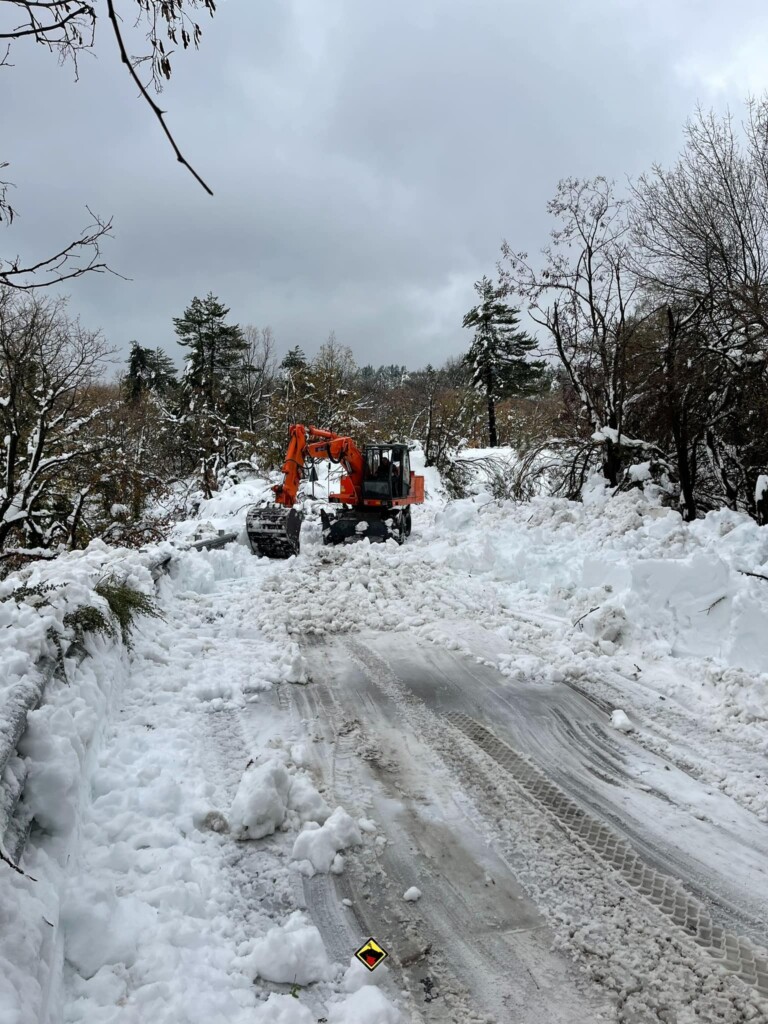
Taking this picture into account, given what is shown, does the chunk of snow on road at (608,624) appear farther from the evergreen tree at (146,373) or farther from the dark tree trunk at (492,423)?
the evergreen tree at (146,373)

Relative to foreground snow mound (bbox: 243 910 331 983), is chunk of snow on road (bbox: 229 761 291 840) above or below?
above

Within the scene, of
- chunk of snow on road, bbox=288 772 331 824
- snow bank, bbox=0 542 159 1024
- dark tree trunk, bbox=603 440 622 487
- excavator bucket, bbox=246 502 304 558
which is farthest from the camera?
dark tree trunk, bbox=603 440 622 487

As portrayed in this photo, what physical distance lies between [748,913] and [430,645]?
12.6ft

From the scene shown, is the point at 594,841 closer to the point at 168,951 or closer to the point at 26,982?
the point at 168,951

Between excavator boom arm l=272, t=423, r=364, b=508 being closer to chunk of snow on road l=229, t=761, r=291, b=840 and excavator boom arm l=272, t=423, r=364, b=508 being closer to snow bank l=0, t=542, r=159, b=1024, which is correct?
snow bank l=0, t=542, r=159, b=1024

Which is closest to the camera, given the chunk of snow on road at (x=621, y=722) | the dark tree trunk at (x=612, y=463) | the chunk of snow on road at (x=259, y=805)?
the chunk of snow on road at (x=259, y=805)

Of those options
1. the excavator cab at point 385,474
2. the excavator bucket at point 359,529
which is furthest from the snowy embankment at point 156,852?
the excavator cab at point 385,474

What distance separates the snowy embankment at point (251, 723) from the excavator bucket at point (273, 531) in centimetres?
125

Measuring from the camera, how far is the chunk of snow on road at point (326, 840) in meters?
2.97

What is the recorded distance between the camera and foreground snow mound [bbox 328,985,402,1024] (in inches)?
83.6

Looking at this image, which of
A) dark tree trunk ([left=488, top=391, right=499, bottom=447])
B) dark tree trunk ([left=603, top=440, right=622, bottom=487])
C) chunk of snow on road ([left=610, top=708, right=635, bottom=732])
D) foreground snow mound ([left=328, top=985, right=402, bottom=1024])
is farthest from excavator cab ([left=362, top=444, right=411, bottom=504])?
dark tree trunk ([left=488, top=391, right=499, bottom=447])

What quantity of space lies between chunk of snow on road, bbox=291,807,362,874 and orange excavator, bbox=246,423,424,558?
7632 mm

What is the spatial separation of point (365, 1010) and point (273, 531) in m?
8.82

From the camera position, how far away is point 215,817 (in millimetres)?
3156
